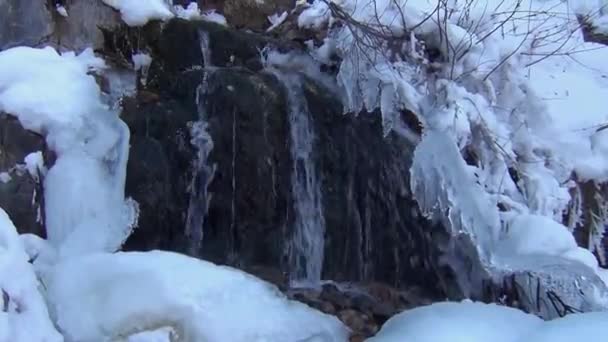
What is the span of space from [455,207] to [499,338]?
121 centimetres

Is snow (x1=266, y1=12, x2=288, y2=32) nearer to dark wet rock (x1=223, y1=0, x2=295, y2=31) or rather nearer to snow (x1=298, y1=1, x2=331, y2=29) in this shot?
dark wet rock (x1=223, y1=0, x2=295, y2=31)

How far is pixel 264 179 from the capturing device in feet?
14.2

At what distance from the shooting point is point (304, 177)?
4.37 metres

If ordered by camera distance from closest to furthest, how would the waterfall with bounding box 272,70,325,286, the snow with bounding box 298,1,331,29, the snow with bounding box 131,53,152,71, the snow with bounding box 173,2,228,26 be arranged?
the waterfall with bounding box 272,70,325,286, the snow with bounding box 131,53,152,71, the snow with bounding box 298,1,331,29, the snow with bounding box 173,2,228,26

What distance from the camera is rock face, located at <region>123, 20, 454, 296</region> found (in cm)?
424

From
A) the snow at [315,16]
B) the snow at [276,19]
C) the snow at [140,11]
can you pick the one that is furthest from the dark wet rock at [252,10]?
the snow at [140,11]

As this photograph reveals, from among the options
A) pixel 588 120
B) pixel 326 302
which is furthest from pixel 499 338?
pixel 588 120

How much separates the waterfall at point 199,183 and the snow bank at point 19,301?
153 cm

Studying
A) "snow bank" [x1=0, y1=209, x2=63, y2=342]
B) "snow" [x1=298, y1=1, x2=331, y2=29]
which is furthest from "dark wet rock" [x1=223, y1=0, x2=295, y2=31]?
"snow bank" [x1=0, y1=209, x2=63, y2=342]

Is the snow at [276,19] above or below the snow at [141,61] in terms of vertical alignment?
above

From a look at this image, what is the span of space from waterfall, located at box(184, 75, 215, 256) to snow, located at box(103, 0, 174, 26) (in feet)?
2.43

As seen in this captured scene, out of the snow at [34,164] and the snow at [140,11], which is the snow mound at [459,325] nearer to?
the snow at [34,164]

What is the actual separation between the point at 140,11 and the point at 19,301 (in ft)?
7.85

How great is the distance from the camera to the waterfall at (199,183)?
4.27 m
